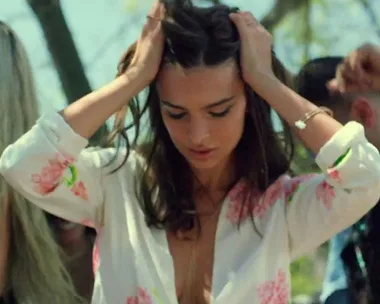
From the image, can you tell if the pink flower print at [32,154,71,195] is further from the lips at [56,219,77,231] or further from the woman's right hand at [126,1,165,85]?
the lips at [56,219,77,231]

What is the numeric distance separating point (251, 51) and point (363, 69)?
221 mm

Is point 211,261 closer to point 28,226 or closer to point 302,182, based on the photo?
point 302,182

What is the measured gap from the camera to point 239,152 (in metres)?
1.10

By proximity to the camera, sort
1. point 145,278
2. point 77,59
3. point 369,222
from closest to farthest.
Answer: point 145,278, point 369,222, point 77,59

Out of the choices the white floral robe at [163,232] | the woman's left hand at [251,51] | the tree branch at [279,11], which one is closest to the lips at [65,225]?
the white floral robe at [163,232]

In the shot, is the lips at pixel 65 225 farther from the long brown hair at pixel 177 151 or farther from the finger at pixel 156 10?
the finger at pixel 156 10

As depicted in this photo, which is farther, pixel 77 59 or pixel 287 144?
pixel 77 59

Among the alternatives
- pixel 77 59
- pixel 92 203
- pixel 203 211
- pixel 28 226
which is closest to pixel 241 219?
pixel 203 211

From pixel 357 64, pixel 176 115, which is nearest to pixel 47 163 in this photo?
pixel 176 115

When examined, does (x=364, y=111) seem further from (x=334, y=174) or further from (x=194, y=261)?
(x=194, y=261)

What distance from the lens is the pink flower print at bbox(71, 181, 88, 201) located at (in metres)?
1.03

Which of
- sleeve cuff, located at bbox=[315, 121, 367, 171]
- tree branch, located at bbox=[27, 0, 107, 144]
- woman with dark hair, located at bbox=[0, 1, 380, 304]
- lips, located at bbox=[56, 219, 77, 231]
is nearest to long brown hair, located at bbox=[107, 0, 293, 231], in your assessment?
woman with dark hair, located at bbox=[0, 1, 380, 304]

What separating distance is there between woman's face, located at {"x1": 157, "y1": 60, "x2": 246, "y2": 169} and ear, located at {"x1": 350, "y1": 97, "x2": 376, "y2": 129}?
0.79 ft

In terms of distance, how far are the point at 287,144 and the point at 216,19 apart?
0.67 ft
